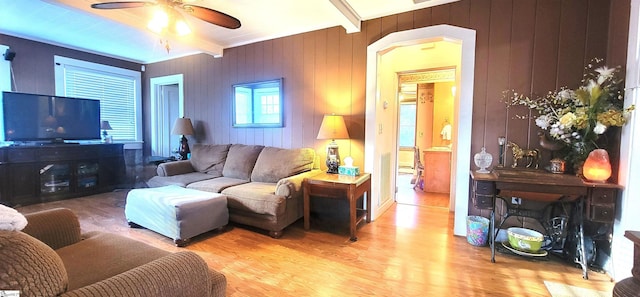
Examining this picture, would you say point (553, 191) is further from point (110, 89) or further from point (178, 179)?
point (110, 89)

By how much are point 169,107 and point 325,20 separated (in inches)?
159

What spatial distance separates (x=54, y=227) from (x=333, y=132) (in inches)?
94.8

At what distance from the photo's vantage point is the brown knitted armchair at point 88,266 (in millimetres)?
834

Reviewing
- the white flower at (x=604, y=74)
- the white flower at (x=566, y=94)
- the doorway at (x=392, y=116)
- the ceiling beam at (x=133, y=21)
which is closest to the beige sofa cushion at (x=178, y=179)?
the ceiling beam at (x=133, y=21)

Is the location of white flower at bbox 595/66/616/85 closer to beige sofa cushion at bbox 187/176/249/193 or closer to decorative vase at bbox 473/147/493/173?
decorative vase at bbox 473/147/493/173

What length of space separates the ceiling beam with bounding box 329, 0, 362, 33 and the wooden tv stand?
4422 mm

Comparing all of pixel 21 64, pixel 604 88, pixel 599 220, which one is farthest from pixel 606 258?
pixel 21 64

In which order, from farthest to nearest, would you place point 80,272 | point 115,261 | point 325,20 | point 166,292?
1. point 325,20
2. point 115,261
3. point 80,272
4. point 166,292

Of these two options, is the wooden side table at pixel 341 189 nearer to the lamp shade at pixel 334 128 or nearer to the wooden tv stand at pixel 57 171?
the lamp shade at pixel 334 128

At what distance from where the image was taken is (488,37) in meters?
2.75

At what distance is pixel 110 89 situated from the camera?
16.9 ft

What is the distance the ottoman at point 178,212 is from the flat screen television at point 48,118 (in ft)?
7.91

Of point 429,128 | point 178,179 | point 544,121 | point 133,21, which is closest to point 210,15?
point 133,21

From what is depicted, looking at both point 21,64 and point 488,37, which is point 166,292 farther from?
point 21,64
